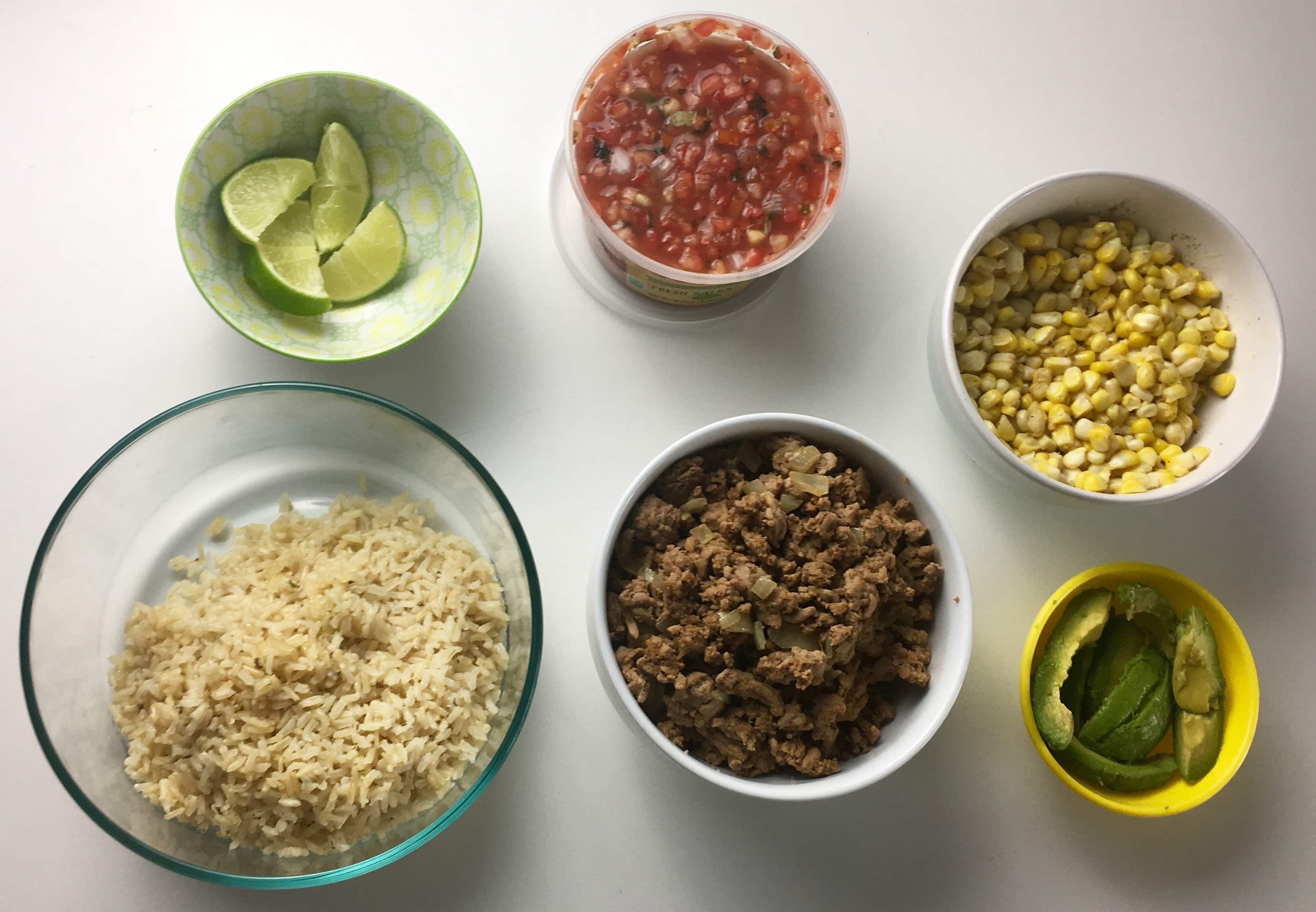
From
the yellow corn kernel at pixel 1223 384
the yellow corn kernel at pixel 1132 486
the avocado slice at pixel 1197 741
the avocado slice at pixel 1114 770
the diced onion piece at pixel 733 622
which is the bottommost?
the avocado slice at pixel 1114 770

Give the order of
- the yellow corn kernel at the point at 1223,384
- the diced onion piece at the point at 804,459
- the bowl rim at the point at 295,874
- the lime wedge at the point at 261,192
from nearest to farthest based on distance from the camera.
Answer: the bowl rim at the point at 295,874
the diced onion piece at the point at 804,459
the lime wedge at the point at 261,192
the yellow corn kernel at the point at 1223,384

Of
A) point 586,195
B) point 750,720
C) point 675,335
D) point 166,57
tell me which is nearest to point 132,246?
point 166,57

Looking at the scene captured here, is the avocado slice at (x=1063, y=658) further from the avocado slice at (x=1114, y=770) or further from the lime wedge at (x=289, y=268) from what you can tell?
the lime wedge at (x=289, y=268)

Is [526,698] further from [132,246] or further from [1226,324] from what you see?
[1226,324]

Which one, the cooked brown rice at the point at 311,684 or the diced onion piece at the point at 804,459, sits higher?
the diced onion piece at the point at 804,459

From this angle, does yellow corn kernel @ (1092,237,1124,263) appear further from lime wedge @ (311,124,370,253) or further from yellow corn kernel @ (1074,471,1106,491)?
lime wedge @ (311,124,370,253)

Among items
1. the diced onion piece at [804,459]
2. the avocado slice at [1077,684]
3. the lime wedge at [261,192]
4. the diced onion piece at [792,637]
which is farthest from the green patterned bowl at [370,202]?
the avocado slice at [1077,684]

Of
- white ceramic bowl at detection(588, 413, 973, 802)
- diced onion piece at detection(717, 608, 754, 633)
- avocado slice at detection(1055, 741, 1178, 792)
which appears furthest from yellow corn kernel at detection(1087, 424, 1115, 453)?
diced onion piece at detection(717, 608, 754, 633)
